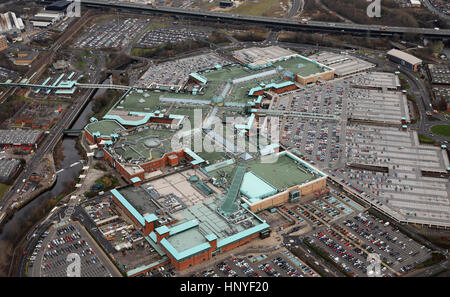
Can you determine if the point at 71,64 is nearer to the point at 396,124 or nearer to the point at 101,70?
the point at 101,70

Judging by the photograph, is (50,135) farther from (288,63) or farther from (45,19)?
→ (45,19)

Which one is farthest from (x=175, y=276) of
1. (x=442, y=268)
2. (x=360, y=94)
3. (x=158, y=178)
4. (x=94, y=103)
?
(x=360, y=94)

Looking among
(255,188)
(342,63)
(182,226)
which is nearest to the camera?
(182,226)

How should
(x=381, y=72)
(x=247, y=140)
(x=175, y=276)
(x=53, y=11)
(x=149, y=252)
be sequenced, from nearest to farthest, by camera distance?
(x=175, y=276), (x=149, y=252), (x=247, y=140), (x=381, y=72), (x=53, y=11)

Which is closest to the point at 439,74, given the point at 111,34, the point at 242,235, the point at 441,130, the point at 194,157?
the point at 441,130

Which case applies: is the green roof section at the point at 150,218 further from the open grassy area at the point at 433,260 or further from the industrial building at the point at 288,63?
the industrial building at the point at 288,63

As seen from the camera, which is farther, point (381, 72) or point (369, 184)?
point (381, 72)
